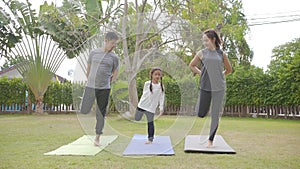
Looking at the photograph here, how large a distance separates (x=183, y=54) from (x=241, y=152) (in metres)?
1.53

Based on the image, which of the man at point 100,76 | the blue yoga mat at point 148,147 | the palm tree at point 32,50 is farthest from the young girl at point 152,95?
the palm tree at point 32,50

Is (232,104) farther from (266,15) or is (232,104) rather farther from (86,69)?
(86,69)

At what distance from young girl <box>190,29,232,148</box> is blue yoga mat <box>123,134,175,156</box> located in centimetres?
57

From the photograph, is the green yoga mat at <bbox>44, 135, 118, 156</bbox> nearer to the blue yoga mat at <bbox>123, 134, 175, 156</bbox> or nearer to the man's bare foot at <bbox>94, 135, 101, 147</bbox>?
the man's bare foot at <bbox>94, 135, 101, 147</bbox>

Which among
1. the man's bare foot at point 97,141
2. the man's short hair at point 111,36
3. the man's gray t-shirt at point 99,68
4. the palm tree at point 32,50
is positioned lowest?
the man's bare foot at point 97,141

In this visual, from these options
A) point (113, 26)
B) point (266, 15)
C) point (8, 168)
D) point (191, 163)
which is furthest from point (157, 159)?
point (266, 15)

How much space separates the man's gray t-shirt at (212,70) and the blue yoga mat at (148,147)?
0.87 meters

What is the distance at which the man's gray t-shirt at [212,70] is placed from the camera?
11.8ft

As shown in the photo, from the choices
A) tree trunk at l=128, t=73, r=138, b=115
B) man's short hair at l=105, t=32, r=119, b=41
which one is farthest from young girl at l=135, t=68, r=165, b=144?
tree trunk at l=128, t=73, r=138, b=115

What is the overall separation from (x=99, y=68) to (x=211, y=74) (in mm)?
1303

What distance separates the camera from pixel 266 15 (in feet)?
45.1

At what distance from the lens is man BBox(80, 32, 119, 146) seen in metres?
3.54

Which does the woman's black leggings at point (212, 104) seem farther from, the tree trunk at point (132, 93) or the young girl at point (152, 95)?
the tree trunk at point (132, 93)

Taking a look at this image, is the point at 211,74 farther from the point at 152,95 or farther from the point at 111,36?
the point at 111,36
